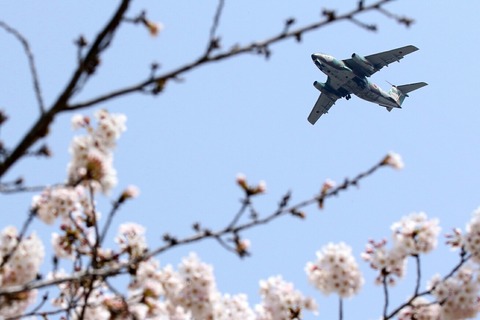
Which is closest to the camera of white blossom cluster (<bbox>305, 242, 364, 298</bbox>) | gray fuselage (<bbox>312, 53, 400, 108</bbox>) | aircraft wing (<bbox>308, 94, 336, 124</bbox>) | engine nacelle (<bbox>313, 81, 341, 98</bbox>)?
white blossom cluster (<bbox>305, 242, 364, 298</bbox>)

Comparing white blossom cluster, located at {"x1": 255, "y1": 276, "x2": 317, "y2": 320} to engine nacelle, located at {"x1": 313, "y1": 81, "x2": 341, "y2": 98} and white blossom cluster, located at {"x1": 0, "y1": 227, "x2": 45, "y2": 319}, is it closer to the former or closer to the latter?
white blossom cluster, located at {"x1": 0, "y1": 227, "x2": 45, "y2": 319}

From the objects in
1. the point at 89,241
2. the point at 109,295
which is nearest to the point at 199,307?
the point at 109,295

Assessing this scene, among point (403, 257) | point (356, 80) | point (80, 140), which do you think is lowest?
point (403, 257)

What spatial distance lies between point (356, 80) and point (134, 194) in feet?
107

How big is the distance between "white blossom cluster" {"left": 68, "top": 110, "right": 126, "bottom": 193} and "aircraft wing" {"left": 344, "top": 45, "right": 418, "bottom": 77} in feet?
100

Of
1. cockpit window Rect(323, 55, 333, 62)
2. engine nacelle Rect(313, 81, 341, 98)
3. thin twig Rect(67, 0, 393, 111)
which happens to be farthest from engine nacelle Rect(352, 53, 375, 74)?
thin twig Rect(67, 0, 393, 111)

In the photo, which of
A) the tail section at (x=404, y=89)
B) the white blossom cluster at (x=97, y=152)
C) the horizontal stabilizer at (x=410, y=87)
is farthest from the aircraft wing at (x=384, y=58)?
the white blossom cluster at (x=97, y=152)

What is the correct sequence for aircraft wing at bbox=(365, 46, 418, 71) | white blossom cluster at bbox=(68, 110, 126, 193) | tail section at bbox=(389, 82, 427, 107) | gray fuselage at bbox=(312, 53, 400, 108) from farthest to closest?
tail section at bbox=(389, 82, 427, 107) < gray fuselage at bbox=(312, 53, 400, 108) < aircraft wing at bbox=(365, 46, 418, 71) < white blossom cluster at bbox=(68, 110, 126, 193)

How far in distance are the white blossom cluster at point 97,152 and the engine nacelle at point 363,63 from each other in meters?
31.2

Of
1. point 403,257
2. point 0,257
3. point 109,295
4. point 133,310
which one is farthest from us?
point 403,257

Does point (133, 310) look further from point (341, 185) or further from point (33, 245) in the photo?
point (341, 185)

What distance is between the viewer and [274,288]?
8.62 meters

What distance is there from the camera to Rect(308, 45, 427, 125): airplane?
3594cm

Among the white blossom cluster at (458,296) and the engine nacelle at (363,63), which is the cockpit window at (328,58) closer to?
the engine nacelle at (363,63)
